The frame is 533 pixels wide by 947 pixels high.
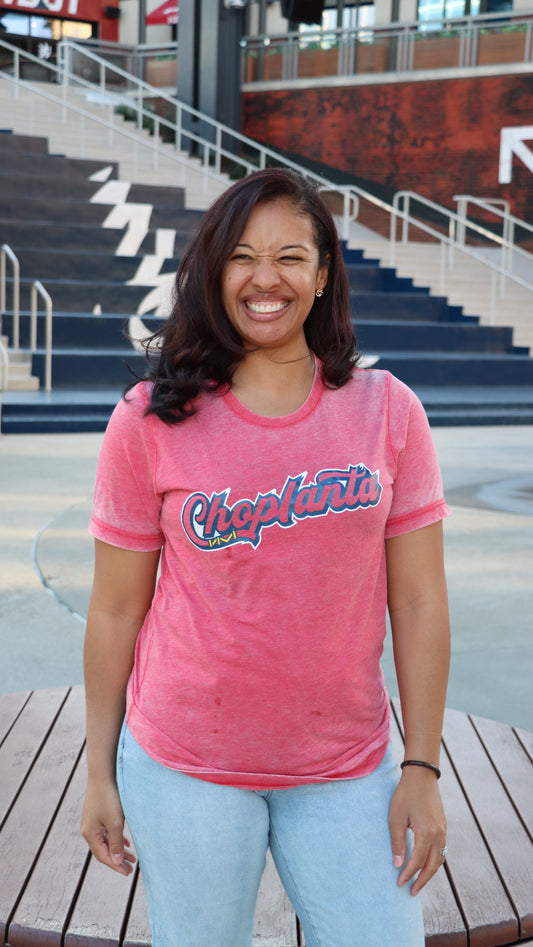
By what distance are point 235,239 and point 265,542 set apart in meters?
0.39

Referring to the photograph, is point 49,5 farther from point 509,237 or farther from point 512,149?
point 509,237

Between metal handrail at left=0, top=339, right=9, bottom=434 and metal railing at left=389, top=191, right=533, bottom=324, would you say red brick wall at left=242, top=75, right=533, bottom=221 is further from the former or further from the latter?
metal handrail at left=0, top=339, right=9, bottom=434

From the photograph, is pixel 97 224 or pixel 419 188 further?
pixel 419 188

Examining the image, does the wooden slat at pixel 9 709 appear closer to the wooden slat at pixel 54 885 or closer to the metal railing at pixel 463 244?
the wooden slat at pixel 54 885

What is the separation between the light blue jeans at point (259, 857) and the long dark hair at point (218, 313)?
0.48 meters

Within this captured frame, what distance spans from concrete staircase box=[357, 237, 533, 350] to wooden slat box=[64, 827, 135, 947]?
12.6 meters

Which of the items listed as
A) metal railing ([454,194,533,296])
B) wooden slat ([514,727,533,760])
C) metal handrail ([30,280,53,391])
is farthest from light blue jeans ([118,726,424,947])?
metal railing ([454,194,533,296])

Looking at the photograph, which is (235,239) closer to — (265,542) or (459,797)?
(265,542)

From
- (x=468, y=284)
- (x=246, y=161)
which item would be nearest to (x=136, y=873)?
(x=468, y=284)

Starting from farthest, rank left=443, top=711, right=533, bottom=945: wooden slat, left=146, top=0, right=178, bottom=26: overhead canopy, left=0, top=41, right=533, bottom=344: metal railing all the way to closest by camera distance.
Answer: left=146, top=0, right=178, bottom=26: overhead canopy, left=0, top=41, right=533, bottom=344: metal railing, left=443, top=711, right=533, bottom=945: wooden slat

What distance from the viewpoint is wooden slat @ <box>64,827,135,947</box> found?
68.2 inches

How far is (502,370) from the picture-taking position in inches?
509

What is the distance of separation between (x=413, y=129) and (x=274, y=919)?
1931 centimetres

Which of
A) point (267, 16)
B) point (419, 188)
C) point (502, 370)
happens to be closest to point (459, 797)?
point (502, 370)
